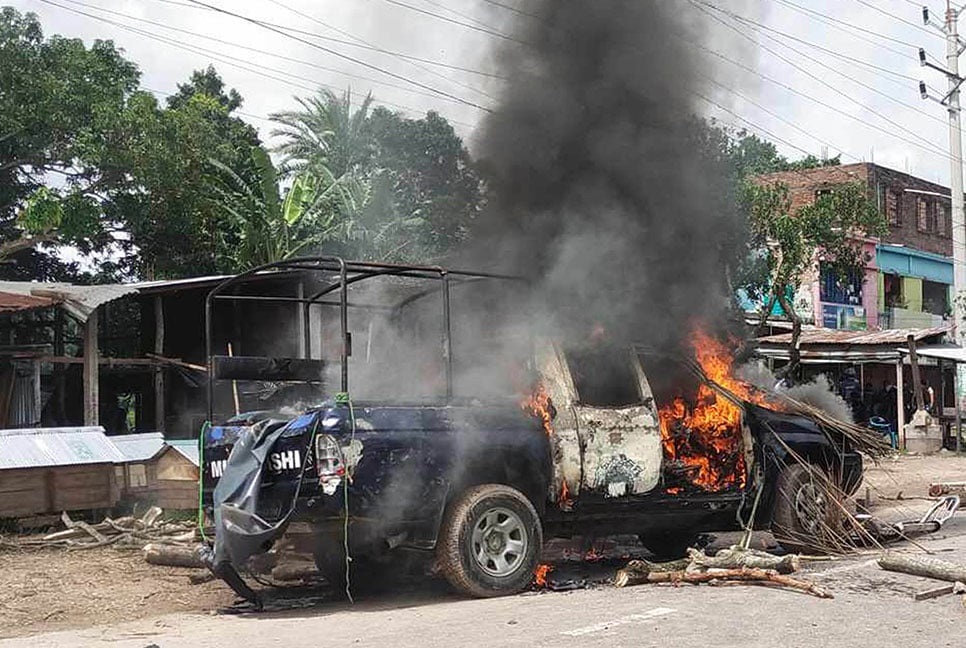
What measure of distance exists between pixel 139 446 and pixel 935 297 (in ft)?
124

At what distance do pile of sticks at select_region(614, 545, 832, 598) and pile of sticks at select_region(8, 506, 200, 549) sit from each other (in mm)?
3994

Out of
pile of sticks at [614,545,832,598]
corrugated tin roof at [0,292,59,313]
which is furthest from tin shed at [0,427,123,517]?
pile of sticks at [614,545,832,598]

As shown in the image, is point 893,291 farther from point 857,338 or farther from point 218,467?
point 218,467

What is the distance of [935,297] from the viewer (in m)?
42.2

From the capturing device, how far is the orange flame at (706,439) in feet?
28.1

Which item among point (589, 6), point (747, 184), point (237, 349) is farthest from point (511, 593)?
point (747, 184)

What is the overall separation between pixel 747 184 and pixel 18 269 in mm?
17403

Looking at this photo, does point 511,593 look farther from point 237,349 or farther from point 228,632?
point 237,349

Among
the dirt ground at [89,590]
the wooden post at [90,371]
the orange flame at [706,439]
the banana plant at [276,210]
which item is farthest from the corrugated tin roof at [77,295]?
the orange flame at [706,439]

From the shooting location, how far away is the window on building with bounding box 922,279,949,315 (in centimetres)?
4134

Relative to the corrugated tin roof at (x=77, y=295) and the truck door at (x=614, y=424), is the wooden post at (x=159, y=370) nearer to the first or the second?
the corrugated tin roof at (x=77, y=295)

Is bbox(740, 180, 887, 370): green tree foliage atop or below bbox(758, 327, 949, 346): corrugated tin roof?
atop

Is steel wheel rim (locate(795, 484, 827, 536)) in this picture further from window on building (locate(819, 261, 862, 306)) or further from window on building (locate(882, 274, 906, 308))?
window on building (locate(882, 274, 906, 308))

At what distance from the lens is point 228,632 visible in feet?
21.1
